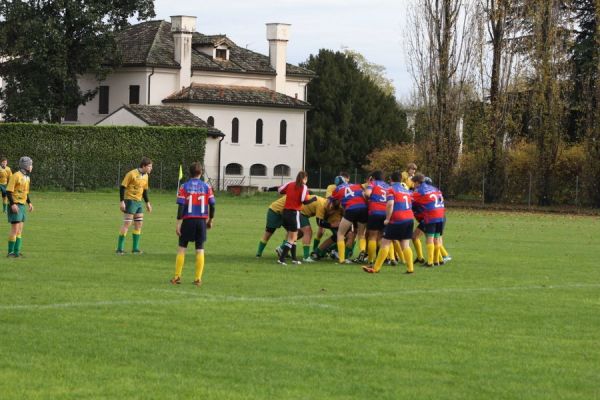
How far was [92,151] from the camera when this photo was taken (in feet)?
203

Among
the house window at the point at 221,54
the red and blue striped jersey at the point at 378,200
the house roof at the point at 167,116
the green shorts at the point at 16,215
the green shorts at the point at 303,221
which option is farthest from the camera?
the house window at the point at 221,54

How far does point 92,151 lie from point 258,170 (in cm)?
1999

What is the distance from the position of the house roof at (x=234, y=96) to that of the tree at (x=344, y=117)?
7.20m

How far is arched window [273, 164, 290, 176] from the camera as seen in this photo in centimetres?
8094

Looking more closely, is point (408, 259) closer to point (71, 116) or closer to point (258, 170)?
point (258, 170)

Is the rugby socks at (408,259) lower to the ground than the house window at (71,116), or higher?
lower

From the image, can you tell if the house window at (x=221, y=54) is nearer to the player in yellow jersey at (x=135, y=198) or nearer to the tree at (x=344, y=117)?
the tree at (x=344, y=117)

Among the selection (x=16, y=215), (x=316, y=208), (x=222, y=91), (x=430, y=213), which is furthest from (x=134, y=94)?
(x=430, y=213)

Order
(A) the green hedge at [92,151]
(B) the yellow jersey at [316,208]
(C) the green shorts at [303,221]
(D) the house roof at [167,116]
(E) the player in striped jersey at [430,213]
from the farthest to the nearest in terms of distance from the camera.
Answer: (D) the house roof at [167,116]
(A) the green hedge at [92,151]
(B) the yellow jersey at [316,208]
(C) the green shorts at [303,221]
(E) the player in striped jersey at [430,213]

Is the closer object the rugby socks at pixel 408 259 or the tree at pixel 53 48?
the rugby socks at pixel 408 259

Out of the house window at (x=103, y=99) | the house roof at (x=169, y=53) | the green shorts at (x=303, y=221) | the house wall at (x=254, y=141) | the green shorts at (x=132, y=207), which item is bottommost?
the green shorts at (x=303, y=221)

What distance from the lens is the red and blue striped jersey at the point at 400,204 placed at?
20.3m

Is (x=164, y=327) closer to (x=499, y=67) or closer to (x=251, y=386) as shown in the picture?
(x=251, y=386)

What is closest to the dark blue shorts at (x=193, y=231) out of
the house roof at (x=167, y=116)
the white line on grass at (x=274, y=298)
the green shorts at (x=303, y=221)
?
the white line on grass at (x=274, y=298)
